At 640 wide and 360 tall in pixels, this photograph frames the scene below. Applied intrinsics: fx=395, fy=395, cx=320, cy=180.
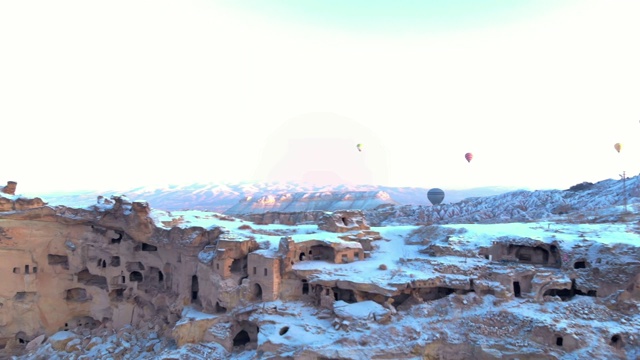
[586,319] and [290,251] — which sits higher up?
[290,251]

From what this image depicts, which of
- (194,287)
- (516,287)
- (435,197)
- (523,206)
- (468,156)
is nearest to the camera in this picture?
(516,287)

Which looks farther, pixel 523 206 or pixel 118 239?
pixel 523 206

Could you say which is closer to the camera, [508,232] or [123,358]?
[123,358]

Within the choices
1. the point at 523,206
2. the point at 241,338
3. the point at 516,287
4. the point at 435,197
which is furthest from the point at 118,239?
the point at 435,197

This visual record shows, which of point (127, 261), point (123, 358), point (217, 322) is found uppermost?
point (127, 261)

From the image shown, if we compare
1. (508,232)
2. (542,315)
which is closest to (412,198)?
(508,232)

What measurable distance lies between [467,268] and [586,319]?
5439 mm

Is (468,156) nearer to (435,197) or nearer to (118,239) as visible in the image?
(435,197)

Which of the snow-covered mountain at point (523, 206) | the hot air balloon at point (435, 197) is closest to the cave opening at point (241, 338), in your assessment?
the snow-covered mountain at point (523, 206)

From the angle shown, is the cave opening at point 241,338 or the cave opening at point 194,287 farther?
the cave opening at point 194,287

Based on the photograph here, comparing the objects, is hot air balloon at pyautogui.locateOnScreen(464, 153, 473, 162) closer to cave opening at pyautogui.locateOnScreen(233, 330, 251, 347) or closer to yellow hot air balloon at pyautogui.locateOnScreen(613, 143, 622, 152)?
yellow hot air balloon at pyautogui.locateOnScreen(613, 143, 622, 152)

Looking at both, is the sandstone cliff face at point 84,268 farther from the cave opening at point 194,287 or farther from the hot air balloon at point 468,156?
the hot air balloon at point 468,156

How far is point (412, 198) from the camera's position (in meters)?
104

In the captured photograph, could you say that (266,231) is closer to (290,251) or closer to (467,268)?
(290,251)
